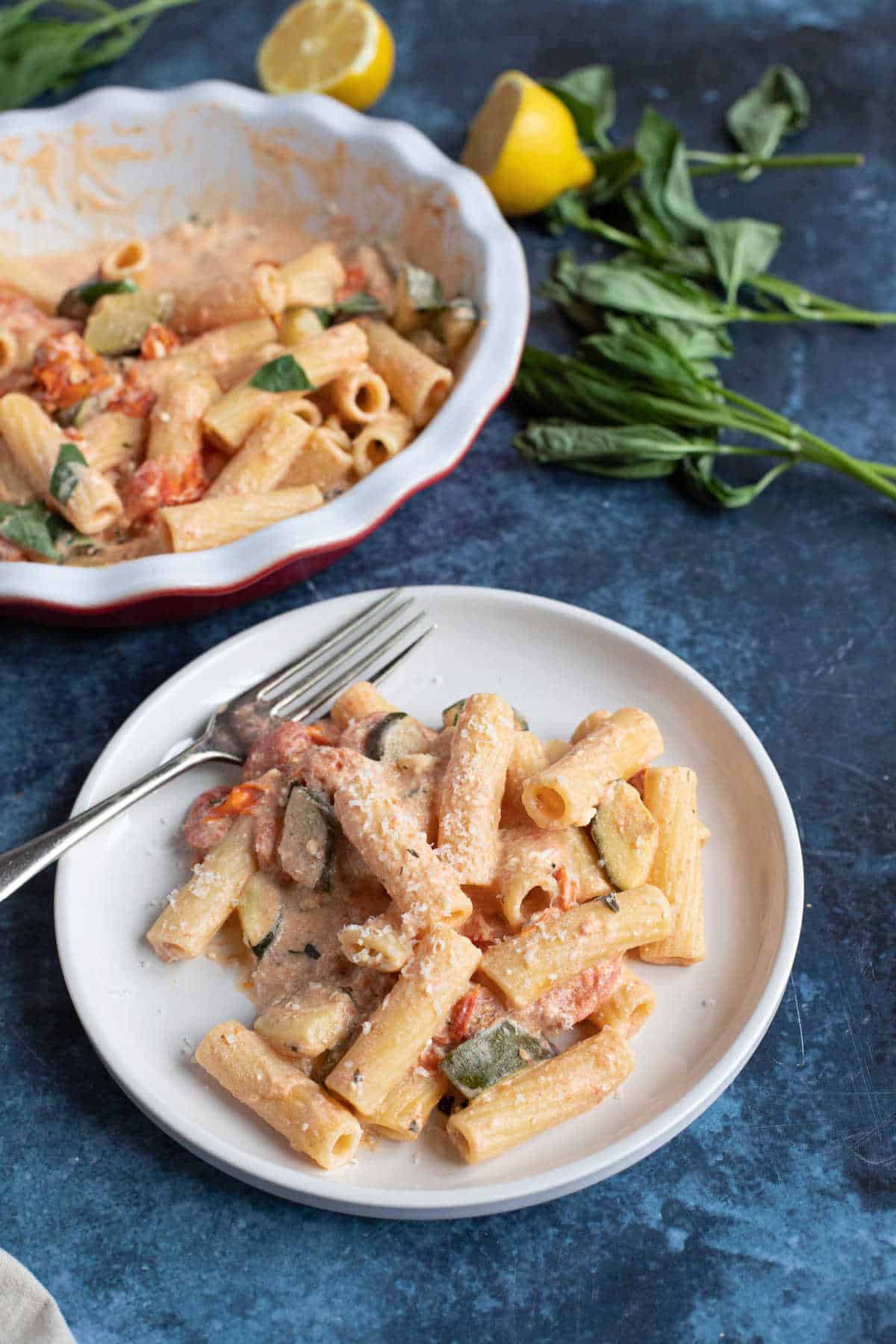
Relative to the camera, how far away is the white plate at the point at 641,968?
5.05ft

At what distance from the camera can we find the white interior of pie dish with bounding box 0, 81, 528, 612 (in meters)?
2.50

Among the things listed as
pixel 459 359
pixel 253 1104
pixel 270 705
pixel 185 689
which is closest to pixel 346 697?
pixel 270 705

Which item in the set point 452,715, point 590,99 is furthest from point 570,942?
point 590,99

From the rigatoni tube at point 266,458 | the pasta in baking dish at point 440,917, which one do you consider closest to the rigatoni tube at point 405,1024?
the pasta in baking dish at point 440,917

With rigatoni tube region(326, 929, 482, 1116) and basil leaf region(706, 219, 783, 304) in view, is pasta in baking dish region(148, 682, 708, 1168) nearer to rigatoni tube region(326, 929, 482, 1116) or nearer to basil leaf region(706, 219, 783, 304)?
rigatoni tube region(326, 929, 482, 1116)

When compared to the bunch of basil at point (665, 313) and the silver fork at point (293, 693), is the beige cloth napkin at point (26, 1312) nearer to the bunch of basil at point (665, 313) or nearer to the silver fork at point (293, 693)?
the silver fork at point (293, 693)

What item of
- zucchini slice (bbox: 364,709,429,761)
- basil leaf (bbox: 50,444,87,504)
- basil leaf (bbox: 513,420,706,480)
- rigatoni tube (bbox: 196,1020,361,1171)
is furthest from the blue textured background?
zucchini slice (bbox: 364,709,429,761)

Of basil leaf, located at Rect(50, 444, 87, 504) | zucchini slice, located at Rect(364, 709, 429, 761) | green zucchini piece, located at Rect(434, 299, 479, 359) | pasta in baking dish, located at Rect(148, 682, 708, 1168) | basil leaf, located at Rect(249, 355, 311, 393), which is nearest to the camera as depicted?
pasta in baking dish, located at Rect(148, 682, 708, 1168)

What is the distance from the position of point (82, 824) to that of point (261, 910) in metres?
0.27

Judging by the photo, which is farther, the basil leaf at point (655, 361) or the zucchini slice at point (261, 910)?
the basil leaf at point (655, 361)

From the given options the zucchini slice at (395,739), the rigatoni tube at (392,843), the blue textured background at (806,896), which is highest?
the rigatoni tube at (392,843)

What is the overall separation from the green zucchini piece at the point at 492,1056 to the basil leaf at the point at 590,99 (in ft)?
6.83

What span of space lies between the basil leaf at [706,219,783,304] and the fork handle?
4.78ft

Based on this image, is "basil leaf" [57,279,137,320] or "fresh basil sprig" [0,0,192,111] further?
"fresh basil sprig" [0,0,192,111]
